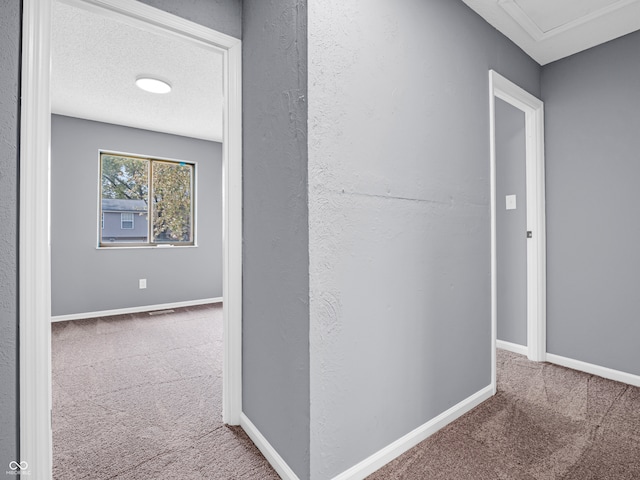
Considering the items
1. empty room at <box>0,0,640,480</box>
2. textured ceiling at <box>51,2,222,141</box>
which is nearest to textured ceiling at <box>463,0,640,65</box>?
empty room at <box>0,0,640,480</box>

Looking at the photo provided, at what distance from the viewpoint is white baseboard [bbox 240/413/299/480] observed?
137 centimetres

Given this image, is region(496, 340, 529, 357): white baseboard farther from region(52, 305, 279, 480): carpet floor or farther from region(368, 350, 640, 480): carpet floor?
region(52, 305, 279, 480): carpet floor

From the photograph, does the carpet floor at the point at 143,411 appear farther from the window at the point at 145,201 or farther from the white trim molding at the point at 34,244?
the window at the point at 145,201

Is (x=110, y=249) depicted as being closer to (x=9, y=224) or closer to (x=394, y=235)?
(x=9, y=224)

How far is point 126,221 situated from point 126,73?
7.00ft

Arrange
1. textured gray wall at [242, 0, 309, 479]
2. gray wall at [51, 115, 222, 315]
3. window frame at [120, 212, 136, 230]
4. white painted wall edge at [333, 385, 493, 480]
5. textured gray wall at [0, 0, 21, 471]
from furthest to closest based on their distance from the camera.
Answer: window frame at [120, 212, 136, 230]
gray wall at [51, 115, 222, 315]
white painted wall edge at [333, 385, 493, 480]
textured gray wall at [242, 0, 309, 479]
textured gray wall at [0, 0, 21, 471]

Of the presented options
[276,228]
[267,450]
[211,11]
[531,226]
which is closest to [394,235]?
[276,228]

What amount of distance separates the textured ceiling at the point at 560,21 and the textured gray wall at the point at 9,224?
218cm

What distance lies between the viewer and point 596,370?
7.80 ft

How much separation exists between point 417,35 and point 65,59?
9.09ft

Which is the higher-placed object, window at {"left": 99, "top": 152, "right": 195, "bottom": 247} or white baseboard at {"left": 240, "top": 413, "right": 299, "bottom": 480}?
window at {"left": 99, "top": 152, "right": 195, "bottom": 247}

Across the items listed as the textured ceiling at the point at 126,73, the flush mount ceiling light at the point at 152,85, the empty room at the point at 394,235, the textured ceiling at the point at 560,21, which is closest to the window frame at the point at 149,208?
the textured ceiling at the point at 126,73

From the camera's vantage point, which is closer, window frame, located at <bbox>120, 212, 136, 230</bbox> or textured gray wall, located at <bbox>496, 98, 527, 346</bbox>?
textured gray wall, located at <bbox>496, 98, 527, 346</bbox>

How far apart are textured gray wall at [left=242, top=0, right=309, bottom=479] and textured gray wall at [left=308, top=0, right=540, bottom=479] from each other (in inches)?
2.3
